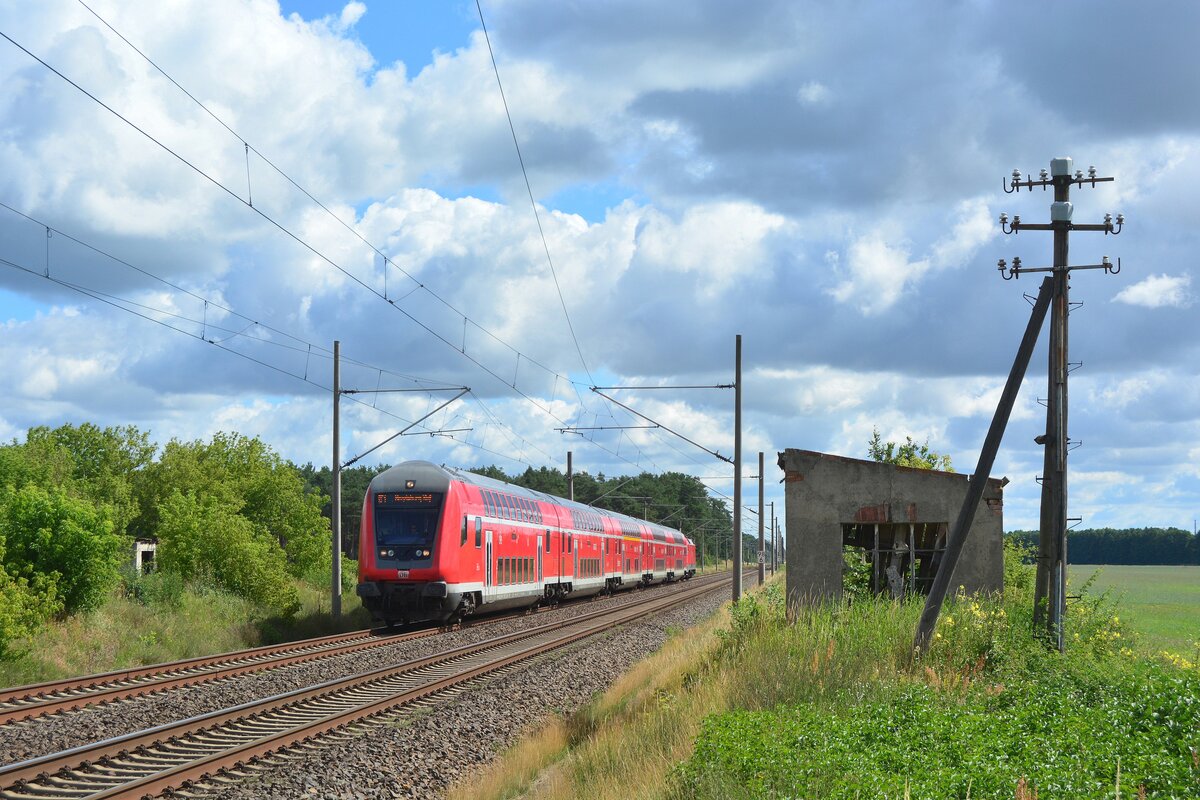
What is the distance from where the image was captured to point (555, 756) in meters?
13.8

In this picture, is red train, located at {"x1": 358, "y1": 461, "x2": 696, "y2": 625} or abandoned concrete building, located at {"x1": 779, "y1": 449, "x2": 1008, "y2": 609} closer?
abandoned concrete building, located at {"x1": 779, "y1": 449, "x2": 1008, "y2": 609}

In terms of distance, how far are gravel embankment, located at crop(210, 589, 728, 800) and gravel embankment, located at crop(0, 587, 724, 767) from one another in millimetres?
→ 278

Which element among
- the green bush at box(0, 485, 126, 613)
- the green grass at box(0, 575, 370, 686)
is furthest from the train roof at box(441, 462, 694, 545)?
the green bush at box(0, 485, 126, 613)

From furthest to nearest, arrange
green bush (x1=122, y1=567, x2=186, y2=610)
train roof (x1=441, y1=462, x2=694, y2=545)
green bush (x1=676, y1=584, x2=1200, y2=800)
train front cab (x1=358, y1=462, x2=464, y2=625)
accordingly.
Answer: train roof (x1=441, y1=462, x2=694, y2=545) → train front cab (x1=358, y1=462, x2=464, y2=625) → green bush (x1=122, y1=567, x2=186, y2=610) → green bush (x1=676, y1=584, x2=1200, y2=800)

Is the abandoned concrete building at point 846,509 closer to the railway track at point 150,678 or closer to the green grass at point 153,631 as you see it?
the railway track at point 150,678

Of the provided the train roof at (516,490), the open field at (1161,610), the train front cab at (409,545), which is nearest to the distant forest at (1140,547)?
the open field at (1161,610)

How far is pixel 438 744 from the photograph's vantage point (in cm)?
1398

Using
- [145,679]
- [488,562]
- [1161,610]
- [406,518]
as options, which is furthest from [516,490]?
[1161,610]

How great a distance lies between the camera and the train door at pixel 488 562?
32344 millimetres

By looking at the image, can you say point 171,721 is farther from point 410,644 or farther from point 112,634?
point 410,644

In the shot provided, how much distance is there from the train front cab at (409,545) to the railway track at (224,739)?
7.11 metres

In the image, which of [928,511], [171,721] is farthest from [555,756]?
[928,511]

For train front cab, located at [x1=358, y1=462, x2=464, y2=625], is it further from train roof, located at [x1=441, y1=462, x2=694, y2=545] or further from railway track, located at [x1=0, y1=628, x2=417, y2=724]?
railway track, located at [x1=0, y1=628, x2=417, y2=724]

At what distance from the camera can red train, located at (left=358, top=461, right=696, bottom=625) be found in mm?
29250
